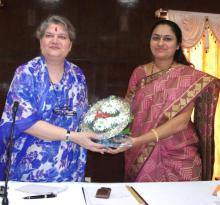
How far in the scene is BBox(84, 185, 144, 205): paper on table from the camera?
151 cm

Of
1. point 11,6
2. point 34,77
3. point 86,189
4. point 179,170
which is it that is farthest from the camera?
point 11,6

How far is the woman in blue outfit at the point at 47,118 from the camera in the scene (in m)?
2.01

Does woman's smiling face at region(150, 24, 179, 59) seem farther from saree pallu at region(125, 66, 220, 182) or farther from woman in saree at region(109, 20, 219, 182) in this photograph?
saree pallu at region(125, 66, 220, 182)

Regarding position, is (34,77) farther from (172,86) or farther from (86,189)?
(172,86)

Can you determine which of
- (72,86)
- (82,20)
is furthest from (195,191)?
(82,20)

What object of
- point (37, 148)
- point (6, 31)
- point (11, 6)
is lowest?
point (37, 148)

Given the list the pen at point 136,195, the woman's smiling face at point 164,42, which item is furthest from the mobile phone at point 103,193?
the woman's smiling face at point 164,42

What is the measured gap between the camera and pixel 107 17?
16.7 ft

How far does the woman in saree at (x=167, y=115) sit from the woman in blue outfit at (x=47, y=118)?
1.77 feet

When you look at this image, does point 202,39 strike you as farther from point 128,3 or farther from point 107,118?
point 107,118

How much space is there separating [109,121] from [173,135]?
2.64 feet

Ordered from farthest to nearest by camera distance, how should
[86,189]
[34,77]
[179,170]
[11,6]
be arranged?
[11,6] → [179,170] → [34,77] → [86,189]

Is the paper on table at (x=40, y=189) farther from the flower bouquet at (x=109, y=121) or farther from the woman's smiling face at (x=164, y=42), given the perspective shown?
the woman's smiling face at (x=164, y=42)

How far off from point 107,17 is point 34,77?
10.6 feet
